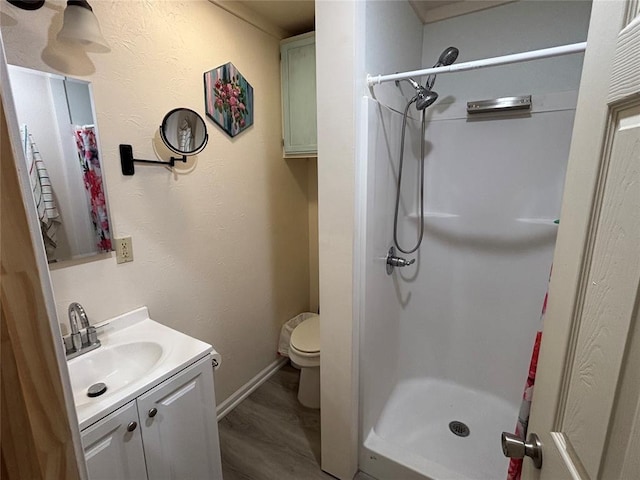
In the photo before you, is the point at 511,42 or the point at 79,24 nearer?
the point at 79,24

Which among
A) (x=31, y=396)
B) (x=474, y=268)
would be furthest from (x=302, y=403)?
(x=31, y=396)

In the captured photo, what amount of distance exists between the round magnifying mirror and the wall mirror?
11.9 inches

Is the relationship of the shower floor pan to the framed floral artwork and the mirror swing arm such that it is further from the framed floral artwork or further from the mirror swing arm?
the framed floral artwork

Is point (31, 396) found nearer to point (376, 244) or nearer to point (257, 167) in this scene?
point (376, 244)

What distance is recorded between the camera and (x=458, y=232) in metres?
2.04

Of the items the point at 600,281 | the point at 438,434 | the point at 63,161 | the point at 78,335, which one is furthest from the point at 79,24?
the point at 438,434

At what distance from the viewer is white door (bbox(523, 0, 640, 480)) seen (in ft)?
1.40

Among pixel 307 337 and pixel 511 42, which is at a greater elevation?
pixel 511 42

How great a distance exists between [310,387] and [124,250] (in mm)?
1382

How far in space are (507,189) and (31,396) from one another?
2117mm

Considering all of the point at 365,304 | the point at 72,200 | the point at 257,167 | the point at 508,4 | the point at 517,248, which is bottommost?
the point at 365,304

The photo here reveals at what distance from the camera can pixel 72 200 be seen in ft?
4.10

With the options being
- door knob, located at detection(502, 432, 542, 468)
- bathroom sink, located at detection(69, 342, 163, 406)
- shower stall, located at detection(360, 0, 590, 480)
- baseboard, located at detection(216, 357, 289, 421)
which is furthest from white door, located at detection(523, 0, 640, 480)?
baseboard, located at detection(216, 357, 289, 421)

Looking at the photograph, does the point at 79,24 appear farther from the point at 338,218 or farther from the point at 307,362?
the point at 307,362
